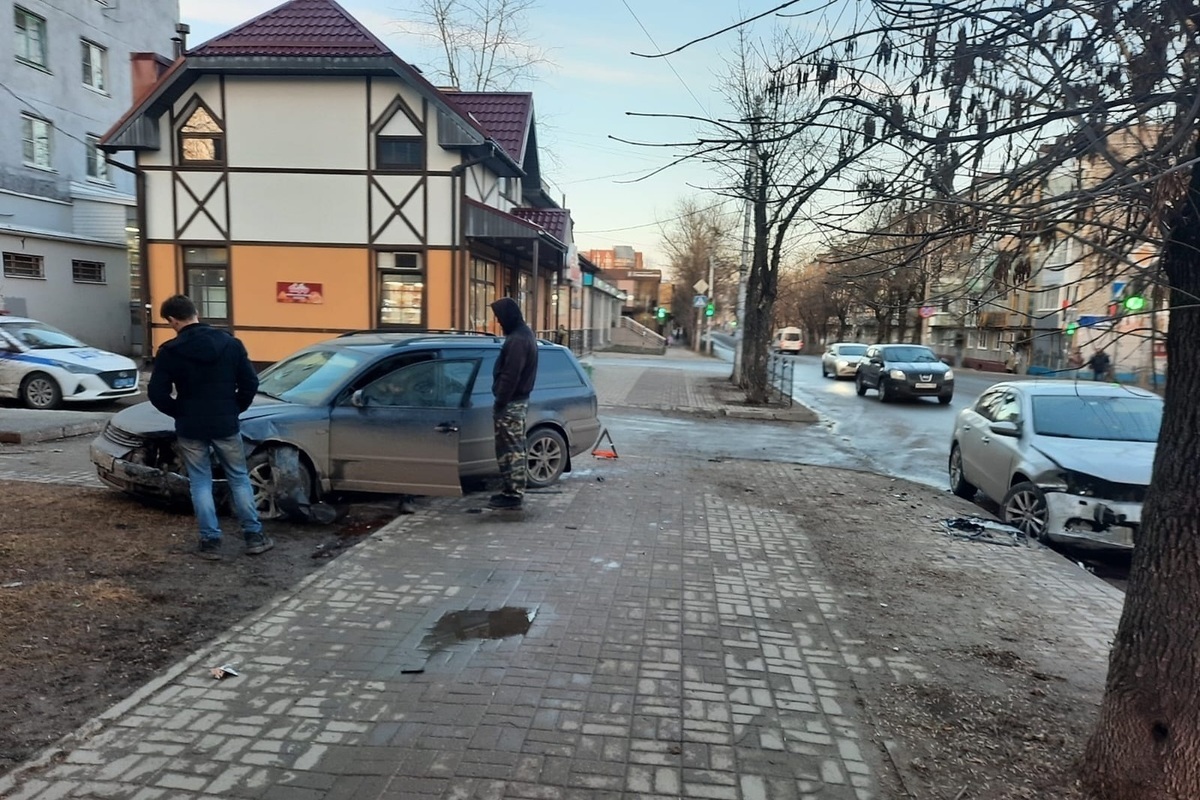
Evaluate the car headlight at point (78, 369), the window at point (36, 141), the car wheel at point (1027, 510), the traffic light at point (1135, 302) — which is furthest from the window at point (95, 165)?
the traffic light at point (1135, 302)

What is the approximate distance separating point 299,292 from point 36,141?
14.6 metres

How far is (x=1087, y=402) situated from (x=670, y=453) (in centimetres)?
545

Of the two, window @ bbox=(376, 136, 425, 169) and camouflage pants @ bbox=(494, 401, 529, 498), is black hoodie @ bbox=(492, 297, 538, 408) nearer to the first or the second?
camouflage pants @ bbox=(494, 401, 529, 498)

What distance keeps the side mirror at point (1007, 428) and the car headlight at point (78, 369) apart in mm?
14203

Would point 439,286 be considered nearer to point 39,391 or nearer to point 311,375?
point 39,391

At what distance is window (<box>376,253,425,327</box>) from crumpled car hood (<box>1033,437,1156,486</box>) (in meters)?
14.1

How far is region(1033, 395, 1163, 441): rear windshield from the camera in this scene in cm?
778

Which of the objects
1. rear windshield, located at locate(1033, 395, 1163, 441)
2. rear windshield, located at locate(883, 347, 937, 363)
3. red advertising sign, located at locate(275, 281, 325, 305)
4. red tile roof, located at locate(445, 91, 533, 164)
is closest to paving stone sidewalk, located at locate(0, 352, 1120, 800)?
rear windshield, located at locate(1033, 395, 1163, 441)

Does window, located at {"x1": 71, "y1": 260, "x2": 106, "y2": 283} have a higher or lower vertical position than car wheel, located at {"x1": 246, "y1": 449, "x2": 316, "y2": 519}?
higher

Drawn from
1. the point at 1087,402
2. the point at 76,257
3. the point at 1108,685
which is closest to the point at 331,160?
the point at 76,257

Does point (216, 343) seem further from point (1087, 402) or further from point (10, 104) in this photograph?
point (10, 104)

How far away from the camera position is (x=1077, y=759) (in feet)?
10.6

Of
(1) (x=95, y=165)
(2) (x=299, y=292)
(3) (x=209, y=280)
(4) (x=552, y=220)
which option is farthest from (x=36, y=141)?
(4) (x=552, y=220)

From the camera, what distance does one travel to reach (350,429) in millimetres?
6836
